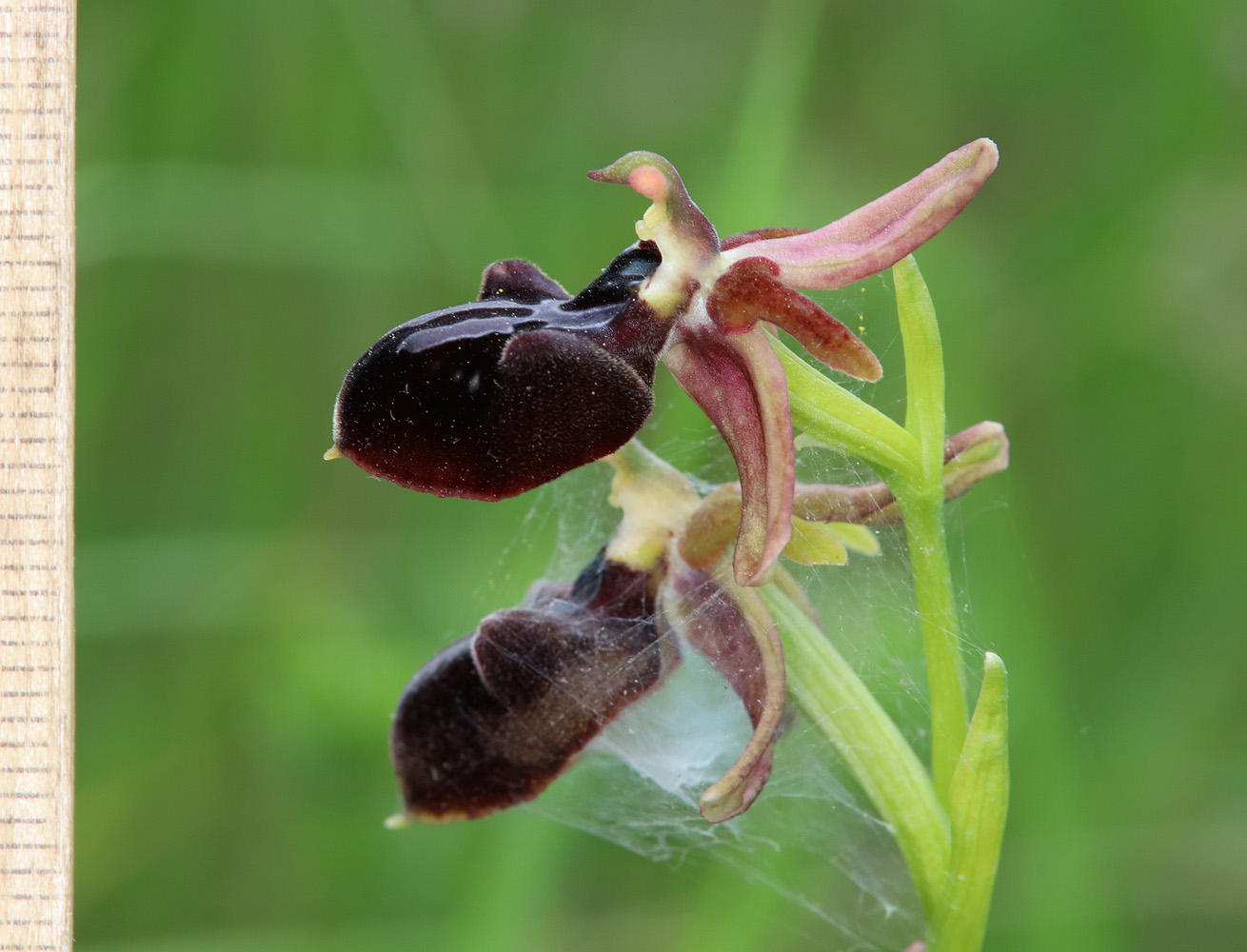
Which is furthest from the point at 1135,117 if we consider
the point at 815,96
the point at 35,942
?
the point at 35,942

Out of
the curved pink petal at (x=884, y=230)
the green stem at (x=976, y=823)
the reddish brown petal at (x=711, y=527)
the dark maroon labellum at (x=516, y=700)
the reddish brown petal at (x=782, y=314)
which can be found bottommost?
the green stem at (x=976, y=823)

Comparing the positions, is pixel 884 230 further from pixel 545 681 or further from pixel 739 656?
pixel 545 681

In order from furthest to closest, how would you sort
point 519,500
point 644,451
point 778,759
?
point 519,500 → point 778,759 → point 644,451

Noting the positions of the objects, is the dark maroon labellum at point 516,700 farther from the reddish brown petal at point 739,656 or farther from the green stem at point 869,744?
the green stem at point 869,744

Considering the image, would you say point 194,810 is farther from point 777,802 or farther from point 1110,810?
point 1110,810

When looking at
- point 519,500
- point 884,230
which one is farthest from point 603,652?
point 519,500

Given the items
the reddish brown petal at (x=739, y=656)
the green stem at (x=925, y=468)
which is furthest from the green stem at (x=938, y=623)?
the reddish brown petal at (x=739, y=656)
